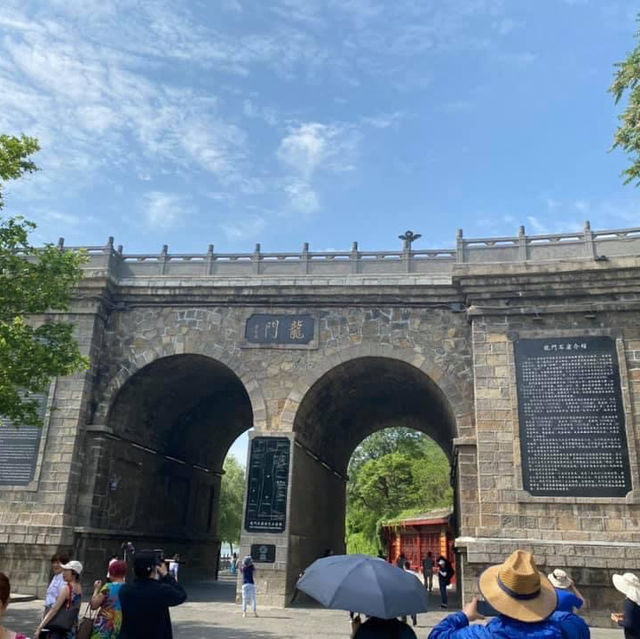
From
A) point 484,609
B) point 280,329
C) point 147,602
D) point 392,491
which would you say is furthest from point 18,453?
point 392,491

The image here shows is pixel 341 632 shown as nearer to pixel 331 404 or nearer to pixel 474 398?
pixel 474 398

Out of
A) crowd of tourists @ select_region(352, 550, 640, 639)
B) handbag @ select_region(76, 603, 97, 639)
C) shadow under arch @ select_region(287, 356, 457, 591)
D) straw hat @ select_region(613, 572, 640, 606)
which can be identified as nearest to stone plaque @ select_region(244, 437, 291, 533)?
shadow under arch @ select_region(287, 356, 457, 591)

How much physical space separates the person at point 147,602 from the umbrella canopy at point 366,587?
103 centimetres

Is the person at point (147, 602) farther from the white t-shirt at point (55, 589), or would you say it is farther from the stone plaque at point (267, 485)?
the stone plaque at point (267, 485)

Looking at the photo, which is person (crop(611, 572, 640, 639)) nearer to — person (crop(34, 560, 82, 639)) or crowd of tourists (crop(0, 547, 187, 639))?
crowd of tourists (crop(0, 547, 187, 639))

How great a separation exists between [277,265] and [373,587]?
508 inches

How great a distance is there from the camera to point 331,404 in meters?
17.0

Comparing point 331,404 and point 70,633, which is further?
point 331,404

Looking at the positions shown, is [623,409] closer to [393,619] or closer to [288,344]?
[288,344]

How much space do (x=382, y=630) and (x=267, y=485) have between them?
11031 mm

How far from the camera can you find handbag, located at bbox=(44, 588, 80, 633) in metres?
5.34

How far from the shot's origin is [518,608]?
2.75m

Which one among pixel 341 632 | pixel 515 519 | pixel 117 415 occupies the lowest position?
pixel 341 632

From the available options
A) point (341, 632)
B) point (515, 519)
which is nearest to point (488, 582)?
point (341, 632)
